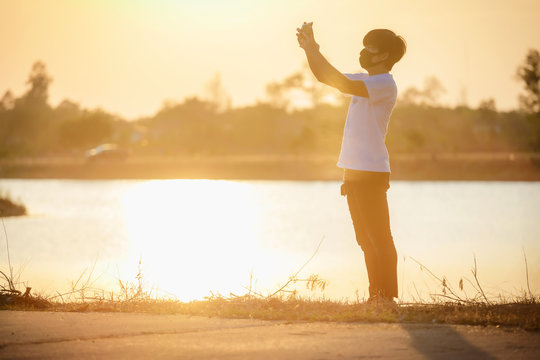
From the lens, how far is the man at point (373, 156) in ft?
19.0

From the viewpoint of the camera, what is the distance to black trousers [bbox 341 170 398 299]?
5824 mm

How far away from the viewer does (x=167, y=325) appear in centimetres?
504

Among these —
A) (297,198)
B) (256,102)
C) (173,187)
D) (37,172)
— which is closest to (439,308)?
(297,198)

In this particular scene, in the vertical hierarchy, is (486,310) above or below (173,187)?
below

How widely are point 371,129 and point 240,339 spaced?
1935 mm

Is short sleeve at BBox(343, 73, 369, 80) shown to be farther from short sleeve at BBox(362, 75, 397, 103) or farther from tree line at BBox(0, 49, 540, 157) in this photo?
tree line at BBox(0, 49, 540, 157)

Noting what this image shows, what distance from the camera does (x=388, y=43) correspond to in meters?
5.89

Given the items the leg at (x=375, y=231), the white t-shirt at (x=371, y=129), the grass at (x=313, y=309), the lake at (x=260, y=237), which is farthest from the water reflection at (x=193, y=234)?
the white t-shirt at (x=371, y=129)

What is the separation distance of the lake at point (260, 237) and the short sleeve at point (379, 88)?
5.59 feet

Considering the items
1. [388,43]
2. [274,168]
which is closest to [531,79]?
[274,168]

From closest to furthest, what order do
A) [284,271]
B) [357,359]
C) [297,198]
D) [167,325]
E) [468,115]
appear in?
1. [357,359]
2. [167,325]
3. [284,271]
4. [297,198]
5. [468,115]

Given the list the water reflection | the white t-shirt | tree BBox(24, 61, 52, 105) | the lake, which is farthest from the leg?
tree BBox(24, 61, 52, 105)

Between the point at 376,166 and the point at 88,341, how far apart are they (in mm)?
2373

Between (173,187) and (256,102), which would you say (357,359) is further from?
(256,102)
